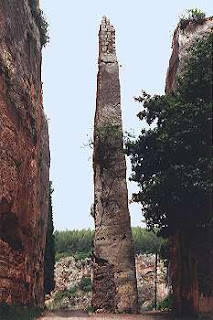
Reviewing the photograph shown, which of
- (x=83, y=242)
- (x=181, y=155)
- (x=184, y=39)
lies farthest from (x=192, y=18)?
(x=83, y=242)

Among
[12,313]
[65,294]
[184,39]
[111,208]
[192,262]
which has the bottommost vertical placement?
[65,294]

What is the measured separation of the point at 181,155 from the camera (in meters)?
13.9

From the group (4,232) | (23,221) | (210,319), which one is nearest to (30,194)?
(23,221)

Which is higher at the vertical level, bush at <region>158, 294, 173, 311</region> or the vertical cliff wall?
the vertical cliff wall

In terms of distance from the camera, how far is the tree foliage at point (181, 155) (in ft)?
43.5

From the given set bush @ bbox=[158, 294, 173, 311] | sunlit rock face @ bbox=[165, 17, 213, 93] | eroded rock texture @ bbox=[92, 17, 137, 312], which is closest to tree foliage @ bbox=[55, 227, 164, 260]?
bush @ bbox=[158, 294, 173, 311]

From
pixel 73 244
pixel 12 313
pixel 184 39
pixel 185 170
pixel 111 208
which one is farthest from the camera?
pixel 73 244

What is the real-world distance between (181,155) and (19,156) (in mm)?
5489

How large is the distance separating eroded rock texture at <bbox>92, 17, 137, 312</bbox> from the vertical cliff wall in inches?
82.8

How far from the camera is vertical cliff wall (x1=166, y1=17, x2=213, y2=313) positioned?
14.2m

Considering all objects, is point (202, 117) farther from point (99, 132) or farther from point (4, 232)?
point (99, 132)

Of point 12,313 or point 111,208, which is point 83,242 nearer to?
point 111,208

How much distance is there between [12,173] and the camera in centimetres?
1416

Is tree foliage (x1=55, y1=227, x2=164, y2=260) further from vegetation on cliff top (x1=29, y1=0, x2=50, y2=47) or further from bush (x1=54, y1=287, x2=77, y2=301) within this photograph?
vegetation on cliff top (x1=29, y1=0, x2=50, y2=47)
